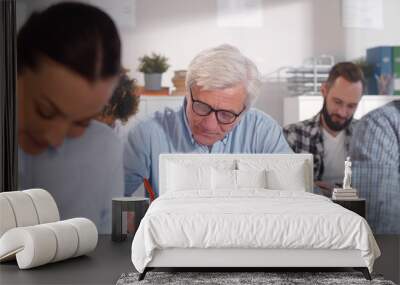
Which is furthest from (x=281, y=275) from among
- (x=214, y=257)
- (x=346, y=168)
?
(x=346, y=168)

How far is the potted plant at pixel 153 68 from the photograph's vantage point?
8.54m

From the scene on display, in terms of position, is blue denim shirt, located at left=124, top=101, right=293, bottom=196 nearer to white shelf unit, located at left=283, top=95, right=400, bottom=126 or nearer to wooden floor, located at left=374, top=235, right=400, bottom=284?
white shelf unit, located at left=283, top=95, right=400, bottom=126

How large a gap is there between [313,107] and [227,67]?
1052 mm

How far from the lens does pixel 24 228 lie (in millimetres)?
6328

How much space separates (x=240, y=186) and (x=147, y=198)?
3.58 feet

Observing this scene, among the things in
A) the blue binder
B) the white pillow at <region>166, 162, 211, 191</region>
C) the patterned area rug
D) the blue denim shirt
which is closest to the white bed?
the patterned area rug

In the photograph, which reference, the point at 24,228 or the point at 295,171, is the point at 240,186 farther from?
the point at 24,228

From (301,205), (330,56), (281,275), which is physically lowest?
(281,275)

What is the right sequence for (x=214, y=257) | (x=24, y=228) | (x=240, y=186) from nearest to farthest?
(x=214, y=257) → (x=24, y=228) → (x=240, y=186)

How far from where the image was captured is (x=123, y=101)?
852 centimetres

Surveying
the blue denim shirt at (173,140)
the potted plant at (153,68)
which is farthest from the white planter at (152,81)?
the blue denim shirt at (173,140)

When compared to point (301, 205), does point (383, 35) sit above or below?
above

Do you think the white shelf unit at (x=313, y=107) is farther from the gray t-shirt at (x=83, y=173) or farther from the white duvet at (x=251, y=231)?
the white duvet at (x=251, y=231)

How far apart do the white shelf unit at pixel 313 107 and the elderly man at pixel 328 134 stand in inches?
1.9
